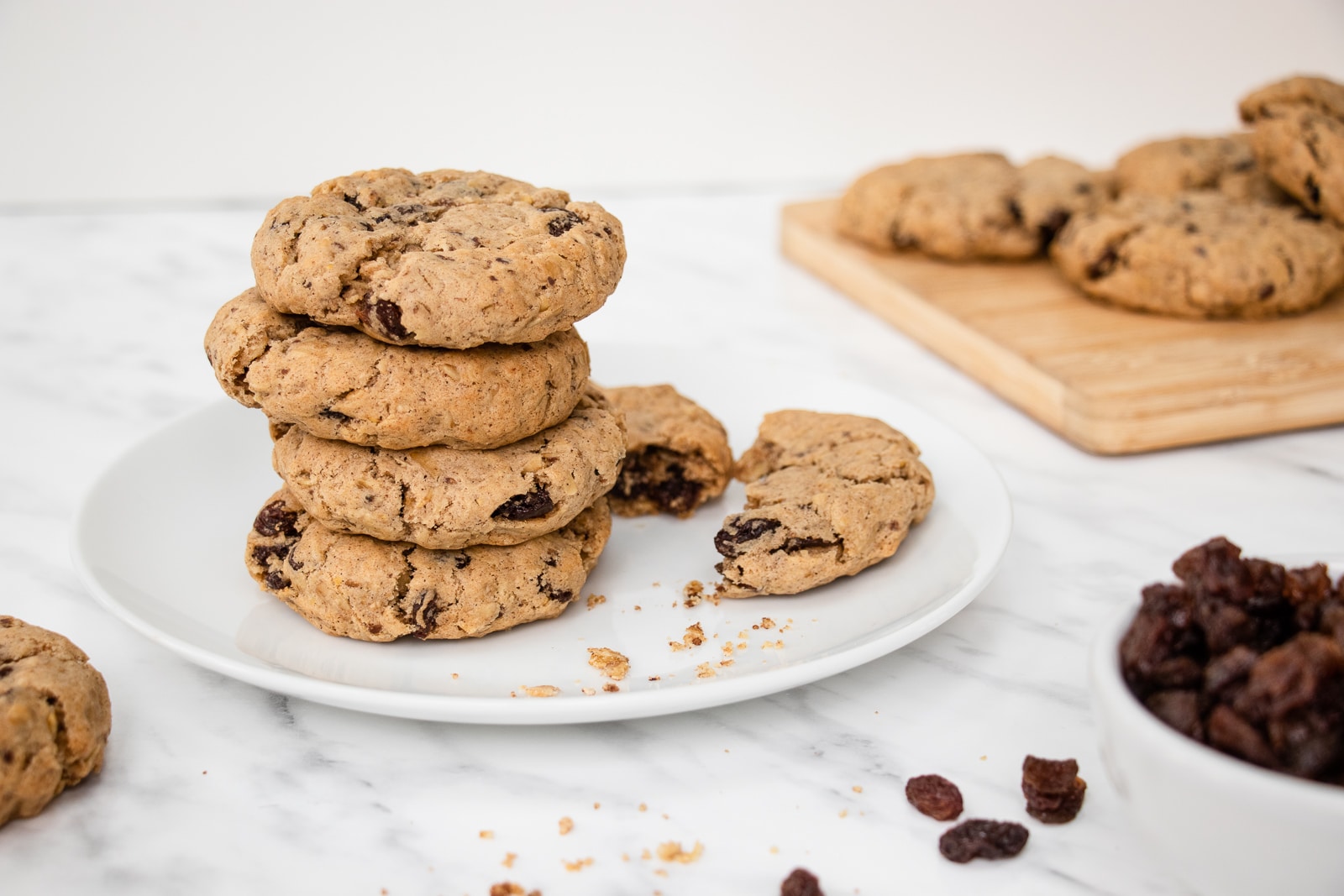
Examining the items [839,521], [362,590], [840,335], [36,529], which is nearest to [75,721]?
[362,590]

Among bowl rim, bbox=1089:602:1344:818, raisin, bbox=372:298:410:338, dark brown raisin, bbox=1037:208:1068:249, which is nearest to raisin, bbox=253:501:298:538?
raisin, bbox=372:298:410:338

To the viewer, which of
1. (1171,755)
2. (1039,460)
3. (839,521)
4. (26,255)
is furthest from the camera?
(26,255)

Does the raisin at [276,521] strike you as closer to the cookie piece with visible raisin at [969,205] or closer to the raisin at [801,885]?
the raisin at [801,885]

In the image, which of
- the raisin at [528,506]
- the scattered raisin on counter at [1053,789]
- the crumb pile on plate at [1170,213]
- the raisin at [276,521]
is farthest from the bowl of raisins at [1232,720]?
the crumb pile on plate at [1170,213]

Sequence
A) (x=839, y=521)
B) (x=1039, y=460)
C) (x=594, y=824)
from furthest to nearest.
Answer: (x=1039, y=460) < (x=839, y=521) < (x=594, y=824)

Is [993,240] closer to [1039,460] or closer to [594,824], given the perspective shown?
[1039,460]

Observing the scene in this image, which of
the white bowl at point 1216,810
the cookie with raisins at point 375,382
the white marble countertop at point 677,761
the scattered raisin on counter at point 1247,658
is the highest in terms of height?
the cookie with raisins at point 375,382

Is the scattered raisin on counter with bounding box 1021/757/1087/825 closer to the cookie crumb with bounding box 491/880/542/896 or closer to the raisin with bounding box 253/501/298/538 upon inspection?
the cookie crumb with bounding box 491/880/542/896

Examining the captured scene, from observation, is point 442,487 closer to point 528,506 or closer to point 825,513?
point 528,506
